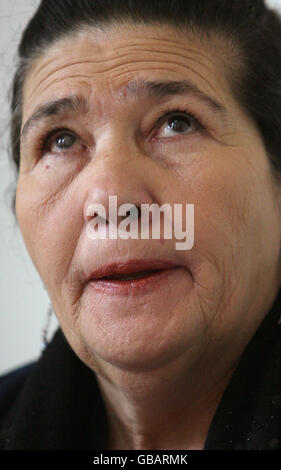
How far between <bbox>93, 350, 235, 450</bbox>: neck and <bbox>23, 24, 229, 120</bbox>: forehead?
47 cm

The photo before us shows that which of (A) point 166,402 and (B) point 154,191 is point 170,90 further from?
(A) point 166,402

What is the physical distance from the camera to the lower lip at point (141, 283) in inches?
31.7

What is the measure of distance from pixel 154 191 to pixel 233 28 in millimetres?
363

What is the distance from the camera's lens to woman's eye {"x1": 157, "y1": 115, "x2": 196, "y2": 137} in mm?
882

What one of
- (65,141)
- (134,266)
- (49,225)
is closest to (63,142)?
(65,141)

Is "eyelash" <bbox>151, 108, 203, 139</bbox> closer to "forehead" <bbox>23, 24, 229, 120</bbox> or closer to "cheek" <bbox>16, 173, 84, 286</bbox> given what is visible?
"forehead" <bbox>23, 24, 229, 120</bbox>

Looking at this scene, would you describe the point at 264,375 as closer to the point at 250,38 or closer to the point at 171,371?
the point at 171,371

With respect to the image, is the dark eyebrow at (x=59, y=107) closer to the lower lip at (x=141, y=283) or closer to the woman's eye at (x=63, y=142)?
the woman's eye at (x=63, y=142)

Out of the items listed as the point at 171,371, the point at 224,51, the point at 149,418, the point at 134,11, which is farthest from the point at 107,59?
the point at 149,418

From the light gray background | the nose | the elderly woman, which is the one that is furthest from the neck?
the light gray background

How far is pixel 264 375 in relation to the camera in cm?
88

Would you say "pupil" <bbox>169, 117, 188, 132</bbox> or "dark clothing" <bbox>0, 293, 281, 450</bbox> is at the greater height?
"pupil" <bbox>169, 117, 188, 132</bbox>

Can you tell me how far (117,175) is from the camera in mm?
800
